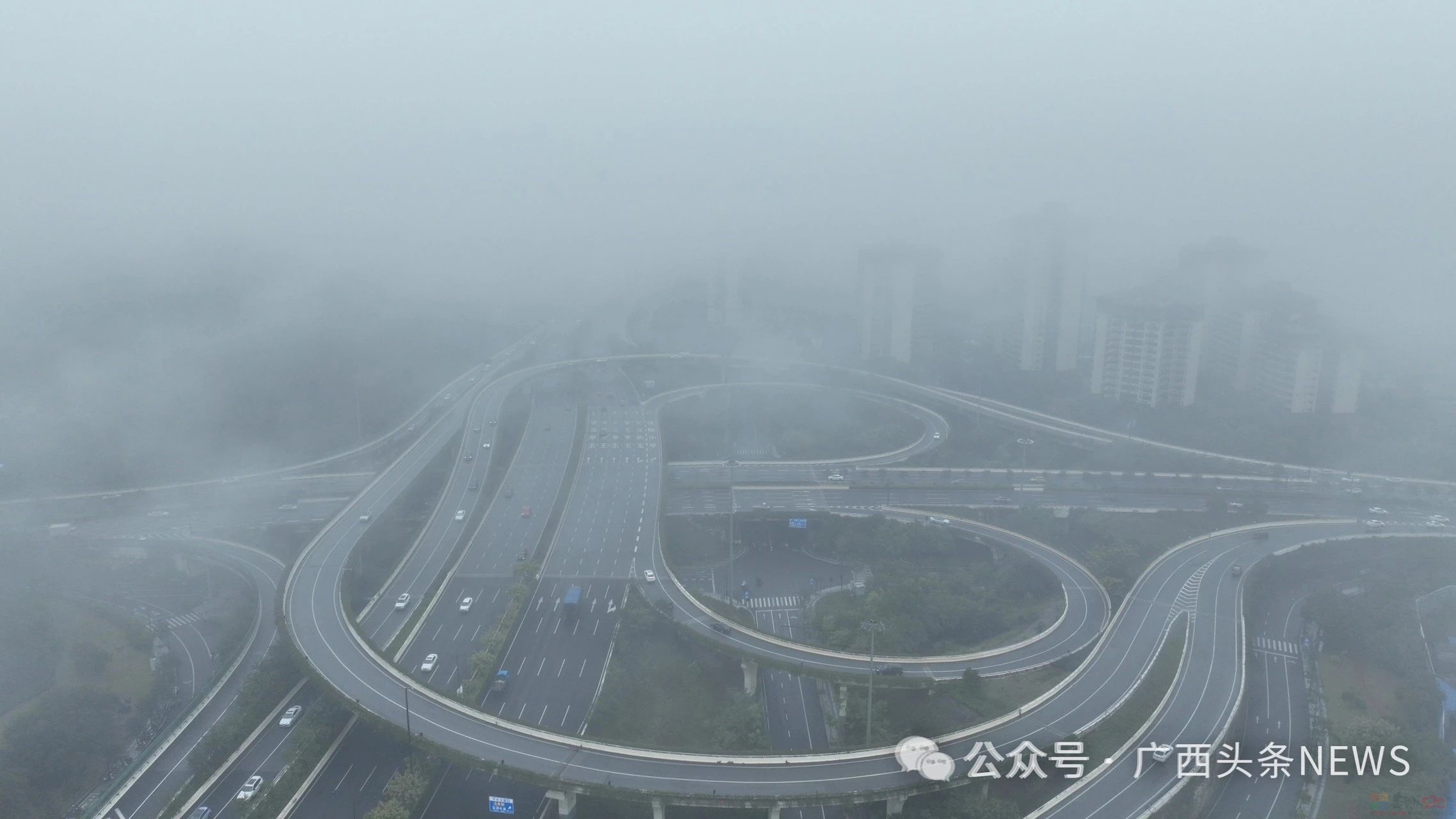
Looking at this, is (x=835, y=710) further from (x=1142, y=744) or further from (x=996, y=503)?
(x=996, y=503)

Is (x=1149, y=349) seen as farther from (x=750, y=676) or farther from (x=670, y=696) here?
(x=670, y=696)

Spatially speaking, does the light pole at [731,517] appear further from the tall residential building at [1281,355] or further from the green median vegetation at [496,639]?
the tall residential building at [1281,355]

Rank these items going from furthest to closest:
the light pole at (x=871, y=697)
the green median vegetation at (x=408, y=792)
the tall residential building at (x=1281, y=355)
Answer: the tall residential building at (x=1281, y=355) < the light pole at (x=871, y=697) < the green median vegetation at (x=408, y=792)

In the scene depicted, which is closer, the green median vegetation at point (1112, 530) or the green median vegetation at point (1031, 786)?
the green median vegetation at point (1031, 786)

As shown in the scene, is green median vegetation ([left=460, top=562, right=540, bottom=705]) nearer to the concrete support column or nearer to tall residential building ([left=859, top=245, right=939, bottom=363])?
the concrete support column

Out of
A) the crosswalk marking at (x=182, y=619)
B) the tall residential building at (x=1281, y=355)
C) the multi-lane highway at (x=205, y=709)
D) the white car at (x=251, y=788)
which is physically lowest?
the crosswalk marking at (x=182, y=619)

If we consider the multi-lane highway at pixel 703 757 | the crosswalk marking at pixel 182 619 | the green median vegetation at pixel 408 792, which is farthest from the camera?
the crosswalk marking at pixel 182 619

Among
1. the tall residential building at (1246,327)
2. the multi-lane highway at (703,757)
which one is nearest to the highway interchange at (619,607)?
the multi-lane highway at (703,757)

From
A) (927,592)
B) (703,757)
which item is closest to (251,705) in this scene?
(703,757)
